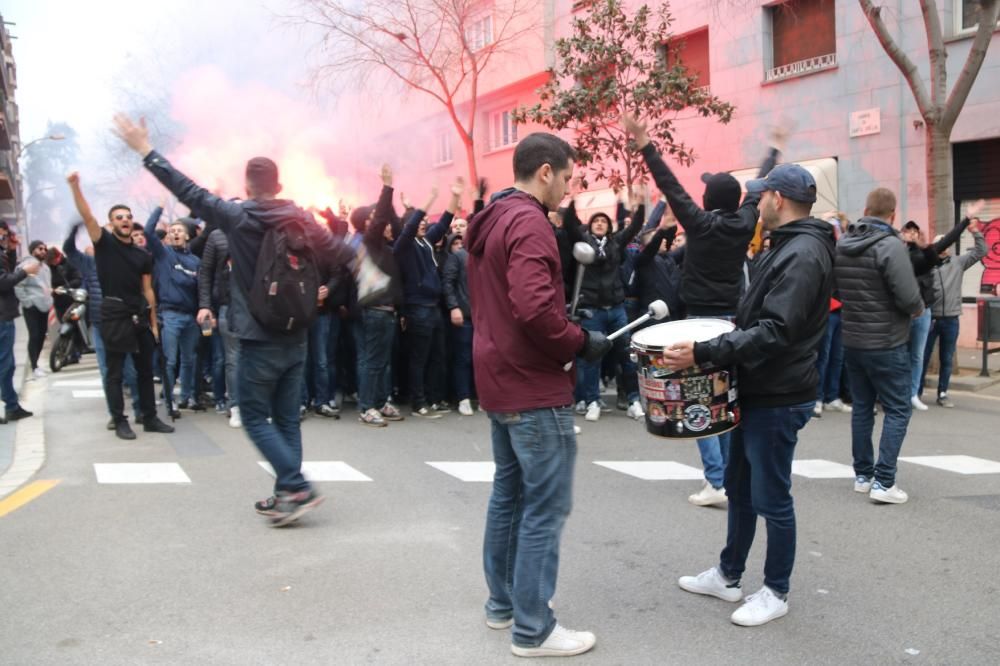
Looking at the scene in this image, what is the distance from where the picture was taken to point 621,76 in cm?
1462

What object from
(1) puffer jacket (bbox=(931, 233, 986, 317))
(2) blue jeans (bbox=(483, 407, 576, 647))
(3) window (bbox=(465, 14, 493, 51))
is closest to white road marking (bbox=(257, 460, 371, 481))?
(2) blue jeans (bbox=(483, 407, 576, 647))

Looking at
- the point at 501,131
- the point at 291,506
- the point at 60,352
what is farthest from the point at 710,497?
the point at 501,131

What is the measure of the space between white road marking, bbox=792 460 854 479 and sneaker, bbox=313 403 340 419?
420 centimetres

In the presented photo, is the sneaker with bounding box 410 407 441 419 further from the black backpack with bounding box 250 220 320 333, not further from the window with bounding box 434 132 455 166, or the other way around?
the window with bounding box 434 132 455 166

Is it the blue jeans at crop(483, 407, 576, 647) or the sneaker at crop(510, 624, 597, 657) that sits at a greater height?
the blue jeans at crop(483, 407, 576, 647)

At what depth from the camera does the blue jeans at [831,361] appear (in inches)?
352

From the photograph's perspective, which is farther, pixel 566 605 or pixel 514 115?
pixel 514 115

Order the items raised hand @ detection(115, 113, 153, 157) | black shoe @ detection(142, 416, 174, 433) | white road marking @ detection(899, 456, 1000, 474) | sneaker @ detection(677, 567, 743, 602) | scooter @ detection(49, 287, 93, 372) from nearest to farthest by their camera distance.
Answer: sneaker @ detection(677, 567, 743, 602)
raised hand @ detection(115, 113, 153, 157)
white road marking @ detection(899, 456, 1000, 474)
black shoe @ detection(142, 416, 174, 433)
scooter @ detection(49, 287, 93, 372)

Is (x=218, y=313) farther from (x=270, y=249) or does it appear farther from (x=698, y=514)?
(x=698, y=514)

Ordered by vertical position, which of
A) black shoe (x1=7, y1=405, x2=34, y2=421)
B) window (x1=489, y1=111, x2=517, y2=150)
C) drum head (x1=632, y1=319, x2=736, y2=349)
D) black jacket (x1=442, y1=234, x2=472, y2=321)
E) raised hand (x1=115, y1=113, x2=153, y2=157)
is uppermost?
window (x1=489, y1=111, x2=517, y2=150)

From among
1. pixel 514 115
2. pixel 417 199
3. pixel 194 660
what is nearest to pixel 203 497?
pixel 194 660

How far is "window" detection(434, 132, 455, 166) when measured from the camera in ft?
79.4

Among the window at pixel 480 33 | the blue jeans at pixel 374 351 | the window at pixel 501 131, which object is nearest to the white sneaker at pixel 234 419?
the blue jeans at pixel 374 351

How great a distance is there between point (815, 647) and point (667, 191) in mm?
2303
